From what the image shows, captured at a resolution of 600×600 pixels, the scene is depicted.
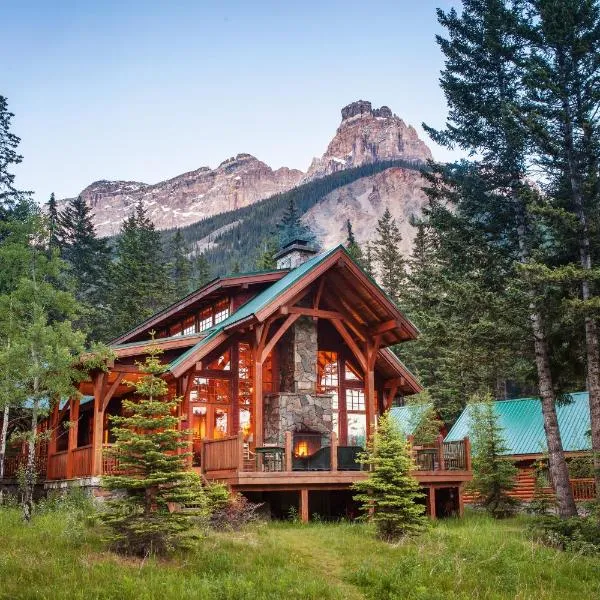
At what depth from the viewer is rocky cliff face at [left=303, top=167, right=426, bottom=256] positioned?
13225 cm

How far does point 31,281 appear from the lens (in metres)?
17.3

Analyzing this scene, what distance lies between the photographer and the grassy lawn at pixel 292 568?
10.7 meters

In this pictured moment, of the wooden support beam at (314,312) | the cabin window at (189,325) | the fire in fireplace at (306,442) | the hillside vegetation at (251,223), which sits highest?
the hillside vegetation at (251,223)

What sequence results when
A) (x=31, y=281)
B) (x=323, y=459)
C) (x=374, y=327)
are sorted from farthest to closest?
(x=374, y=327)
(x=323, y=459)
(x=31, y=281)

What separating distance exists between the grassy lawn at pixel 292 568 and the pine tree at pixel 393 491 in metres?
0.45

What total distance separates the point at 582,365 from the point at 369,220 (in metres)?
117

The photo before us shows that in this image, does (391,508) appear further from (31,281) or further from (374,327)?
(31,281)

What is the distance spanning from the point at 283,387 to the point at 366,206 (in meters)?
119

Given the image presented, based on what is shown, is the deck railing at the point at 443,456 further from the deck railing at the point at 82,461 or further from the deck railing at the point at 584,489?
the deck railing at the point at 82,461

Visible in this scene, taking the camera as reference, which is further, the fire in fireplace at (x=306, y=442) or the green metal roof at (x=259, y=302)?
the fire in fireplace at (x=306, y=442)

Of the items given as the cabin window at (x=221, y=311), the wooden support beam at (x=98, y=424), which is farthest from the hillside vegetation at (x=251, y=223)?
the wooden support beam at (x=98, y=424)

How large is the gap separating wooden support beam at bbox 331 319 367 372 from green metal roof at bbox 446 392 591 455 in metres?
7.33

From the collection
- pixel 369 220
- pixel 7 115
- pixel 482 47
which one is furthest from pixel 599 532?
pixel 369 220

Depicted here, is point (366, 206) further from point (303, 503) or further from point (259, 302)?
point (303, 503)
